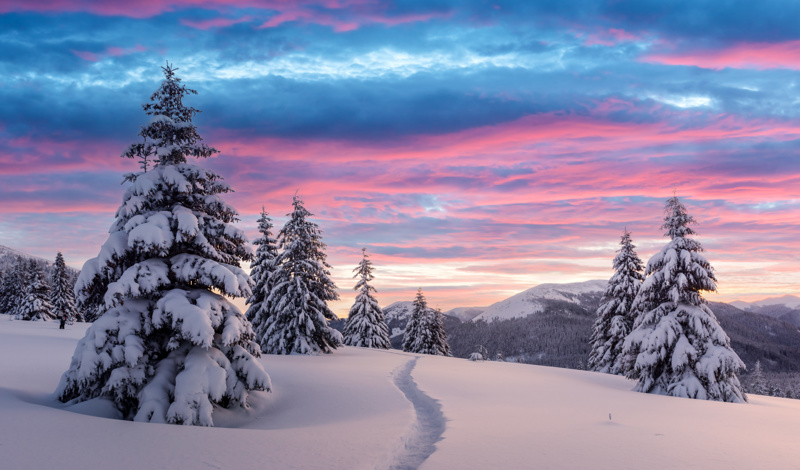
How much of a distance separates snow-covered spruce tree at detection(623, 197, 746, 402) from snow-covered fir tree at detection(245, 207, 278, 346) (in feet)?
76.8

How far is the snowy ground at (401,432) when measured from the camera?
7.36 metres

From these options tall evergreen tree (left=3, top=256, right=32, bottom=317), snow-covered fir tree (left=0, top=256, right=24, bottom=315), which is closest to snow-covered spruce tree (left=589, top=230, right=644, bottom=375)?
tall evergreen tree (left=3, top=256, right=32, bottom=317)

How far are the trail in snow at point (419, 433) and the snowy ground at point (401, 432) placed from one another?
0.14 feet

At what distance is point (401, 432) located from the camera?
10.1 m

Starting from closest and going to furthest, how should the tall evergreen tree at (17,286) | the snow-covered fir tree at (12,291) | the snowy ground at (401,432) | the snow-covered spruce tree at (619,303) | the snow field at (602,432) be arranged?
the snowy ground at (401,432) → the snow field at (602,432) → the snow-covered spruce tree at (619,303) → the tall evergreen tree at (17,286) → the snow-covered fir tree at (12,291)

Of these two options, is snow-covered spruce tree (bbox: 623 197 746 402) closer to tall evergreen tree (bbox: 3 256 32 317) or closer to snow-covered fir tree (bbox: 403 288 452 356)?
snow-covered fir tree (bbox: 403 288 452 356)

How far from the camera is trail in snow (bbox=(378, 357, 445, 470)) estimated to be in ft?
27.1

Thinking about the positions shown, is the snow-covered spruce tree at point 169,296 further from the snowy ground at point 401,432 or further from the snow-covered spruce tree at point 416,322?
A: the snow-covered spruce tree at point 416,322

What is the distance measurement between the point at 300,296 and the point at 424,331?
24089 millimetres

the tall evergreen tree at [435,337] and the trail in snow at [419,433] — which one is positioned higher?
the trail in snow at [419,433]

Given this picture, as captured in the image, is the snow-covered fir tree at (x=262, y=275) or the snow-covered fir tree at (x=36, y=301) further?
the snow-covered fir tree at (x=36, y=301)

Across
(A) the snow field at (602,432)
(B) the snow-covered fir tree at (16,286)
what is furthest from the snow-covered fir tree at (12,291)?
(A) the snow field at (602,432)

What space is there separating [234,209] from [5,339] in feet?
76.1

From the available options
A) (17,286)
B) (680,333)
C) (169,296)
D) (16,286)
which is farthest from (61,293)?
(680,333)
